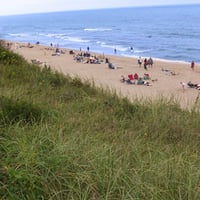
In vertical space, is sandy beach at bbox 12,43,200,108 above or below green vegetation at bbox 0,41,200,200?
below

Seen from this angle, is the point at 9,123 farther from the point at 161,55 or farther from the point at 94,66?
the point at 161,55

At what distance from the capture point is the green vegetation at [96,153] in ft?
8.23

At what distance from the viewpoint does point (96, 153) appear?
10.0ft

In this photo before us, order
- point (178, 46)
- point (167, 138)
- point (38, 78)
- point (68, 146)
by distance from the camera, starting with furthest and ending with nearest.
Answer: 1. point (178, 46)
2. point (38, 78)
3. point (167, 138)
4. point (68, 146)

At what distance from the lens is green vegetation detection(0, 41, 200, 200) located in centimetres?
251

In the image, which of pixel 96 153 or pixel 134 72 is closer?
pixel 96 153

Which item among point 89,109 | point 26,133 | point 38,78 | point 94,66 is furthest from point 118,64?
point 26,133

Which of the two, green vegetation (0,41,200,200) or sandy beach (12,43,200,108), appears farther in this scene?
sandy beach (12,43,200,108)

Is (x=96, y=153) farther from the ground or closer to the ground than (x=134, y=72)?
farther from the ground

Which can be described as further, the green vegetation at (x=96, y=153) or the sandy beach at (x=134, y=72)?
the sandy beach at (x=134, y=72)

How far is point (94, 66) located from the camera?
2914 cm

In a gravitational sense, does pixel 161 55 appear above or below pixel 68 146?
below

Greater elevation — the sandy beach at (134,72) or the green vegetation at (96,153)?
the green vegetation at (96,153)

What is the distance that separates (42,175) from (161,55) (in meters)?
37.3
